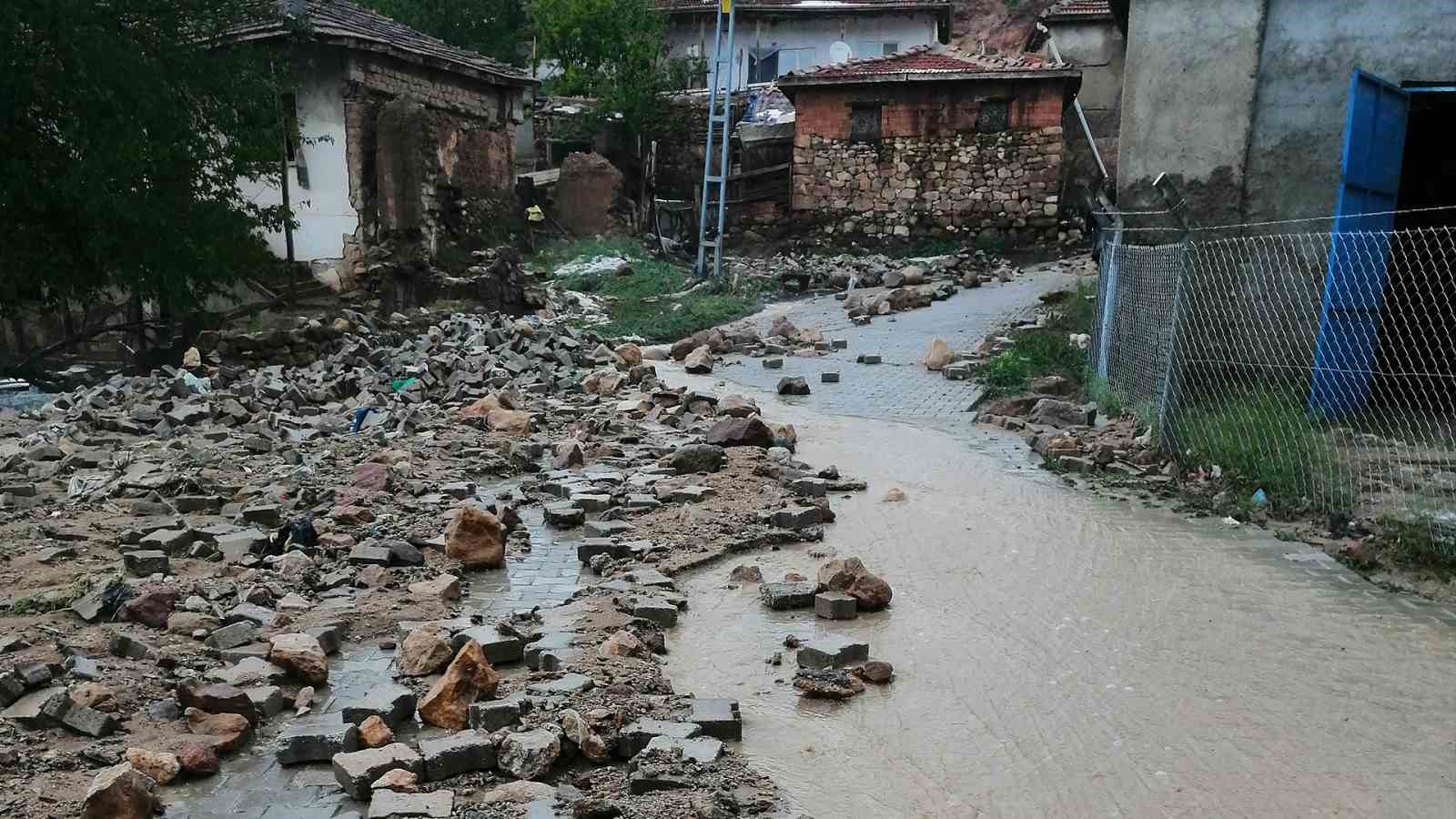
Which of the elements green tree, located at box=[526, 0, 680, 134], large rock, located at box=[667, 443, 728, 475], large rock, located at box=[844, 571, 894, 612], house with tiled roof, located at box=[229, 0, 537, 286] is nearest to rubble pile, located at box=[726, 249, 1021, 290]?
green tree, located at box=[526, 0, 680, 134]

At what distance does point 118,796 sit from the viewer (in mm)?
3162

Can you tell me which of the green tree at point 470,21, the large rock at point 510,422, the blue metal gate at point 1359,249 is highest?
the green tree at point 470,21

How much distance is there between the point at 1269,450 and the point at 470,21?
2927 cm

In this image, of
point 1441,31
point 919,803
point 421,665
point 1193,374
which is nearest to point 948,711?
point 919,803

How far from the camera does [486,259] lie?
1983 cm

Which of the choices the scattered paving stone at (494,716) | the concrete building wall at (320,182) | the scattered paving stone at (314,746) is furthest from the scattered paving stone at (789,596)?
the concrete building wall at (320,182)

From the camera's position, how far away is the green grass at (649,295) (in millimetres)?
17312

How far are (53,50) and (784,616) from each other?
25.4 ft

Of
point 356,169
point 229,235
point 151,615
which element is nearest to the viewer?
point 151,615

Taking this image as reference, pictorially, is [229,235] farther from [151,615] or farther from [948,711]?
[948,711]

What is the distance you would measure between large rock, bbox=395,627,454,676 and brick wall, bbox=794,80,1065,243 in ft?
72.1

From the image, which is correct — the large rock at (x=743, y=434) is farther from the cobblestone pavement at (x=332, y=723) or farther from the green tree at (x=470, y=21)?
the green tree at (x=470, y=21)

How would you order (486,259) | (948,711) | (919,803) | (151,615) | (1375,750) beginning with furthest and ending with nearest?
(486,259)
(151,615)
(948,711)
(1375,750)
(919,803)

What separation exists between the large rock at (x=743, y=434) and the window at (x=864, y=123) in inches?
702
